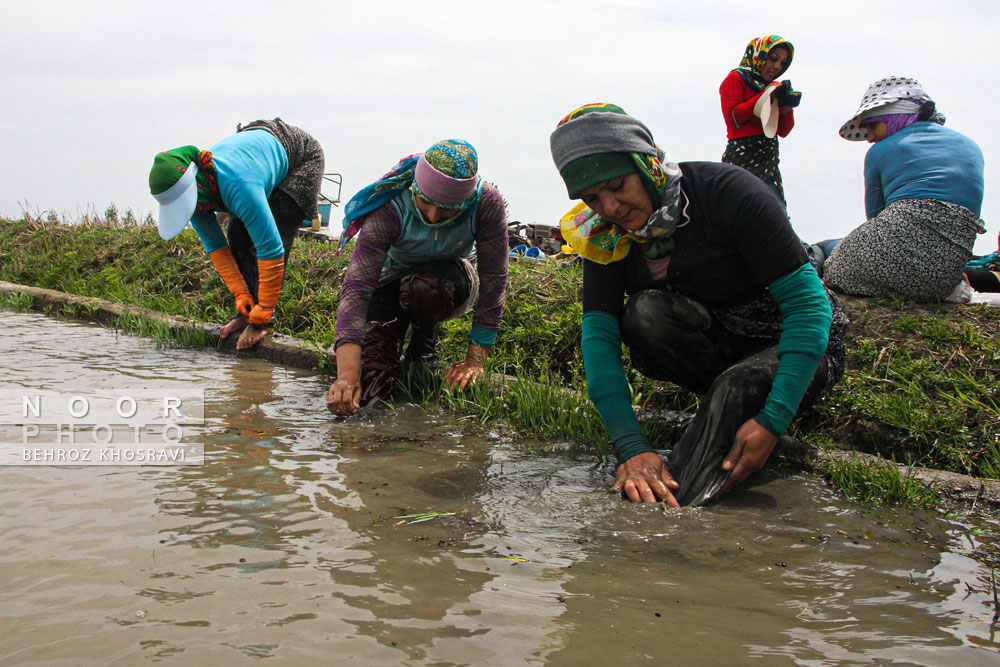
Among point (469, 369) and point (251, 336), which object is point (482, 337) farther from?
point (251, 336)

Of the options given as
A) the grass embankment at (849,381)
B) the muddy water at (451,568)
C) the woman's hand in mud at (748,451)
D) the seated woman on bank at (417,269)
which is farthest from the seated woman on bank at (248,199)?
the woman's hand in mud at (748,451)

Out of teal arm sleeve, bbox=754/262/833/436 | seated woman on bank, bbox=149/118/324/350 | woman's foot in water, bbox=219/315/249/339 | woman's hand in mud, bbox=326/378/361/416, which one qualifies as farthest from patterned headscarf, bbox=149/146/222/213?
teal arm sleeve, bbox=754/262/833/436

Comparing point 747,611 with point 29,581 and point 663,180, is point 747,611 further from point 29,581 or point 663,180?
point 29,581

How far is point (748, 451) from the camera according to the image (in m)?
2.31

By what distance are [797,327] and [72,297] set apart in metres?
6.08

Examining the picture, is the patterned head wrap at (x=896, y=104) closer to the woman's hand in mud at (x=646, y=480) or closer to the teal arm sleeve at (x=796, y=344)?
the teal arm sleeve at (x=796, y=344)

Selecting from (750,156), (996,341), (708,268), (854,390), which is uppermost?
(750,156)

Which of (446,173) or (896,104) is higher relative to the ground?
(896,104)

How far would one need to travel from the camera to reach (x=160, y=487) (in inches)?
87.1

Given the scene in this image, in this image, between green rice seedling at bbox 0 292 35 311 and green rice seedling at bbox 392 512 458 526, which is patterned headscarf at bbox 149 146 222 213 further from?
green rice seedling at bbox 0 292 35 311

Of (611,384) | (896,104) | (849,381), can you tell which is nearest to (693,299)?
(611,384)

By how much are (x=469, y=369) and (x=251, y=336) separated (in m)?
1.76

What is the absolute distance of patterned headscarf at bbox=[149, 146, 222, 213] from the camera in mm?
3980

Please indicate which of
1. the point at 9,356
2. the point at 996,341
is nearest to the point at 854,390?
the point at 996,341
